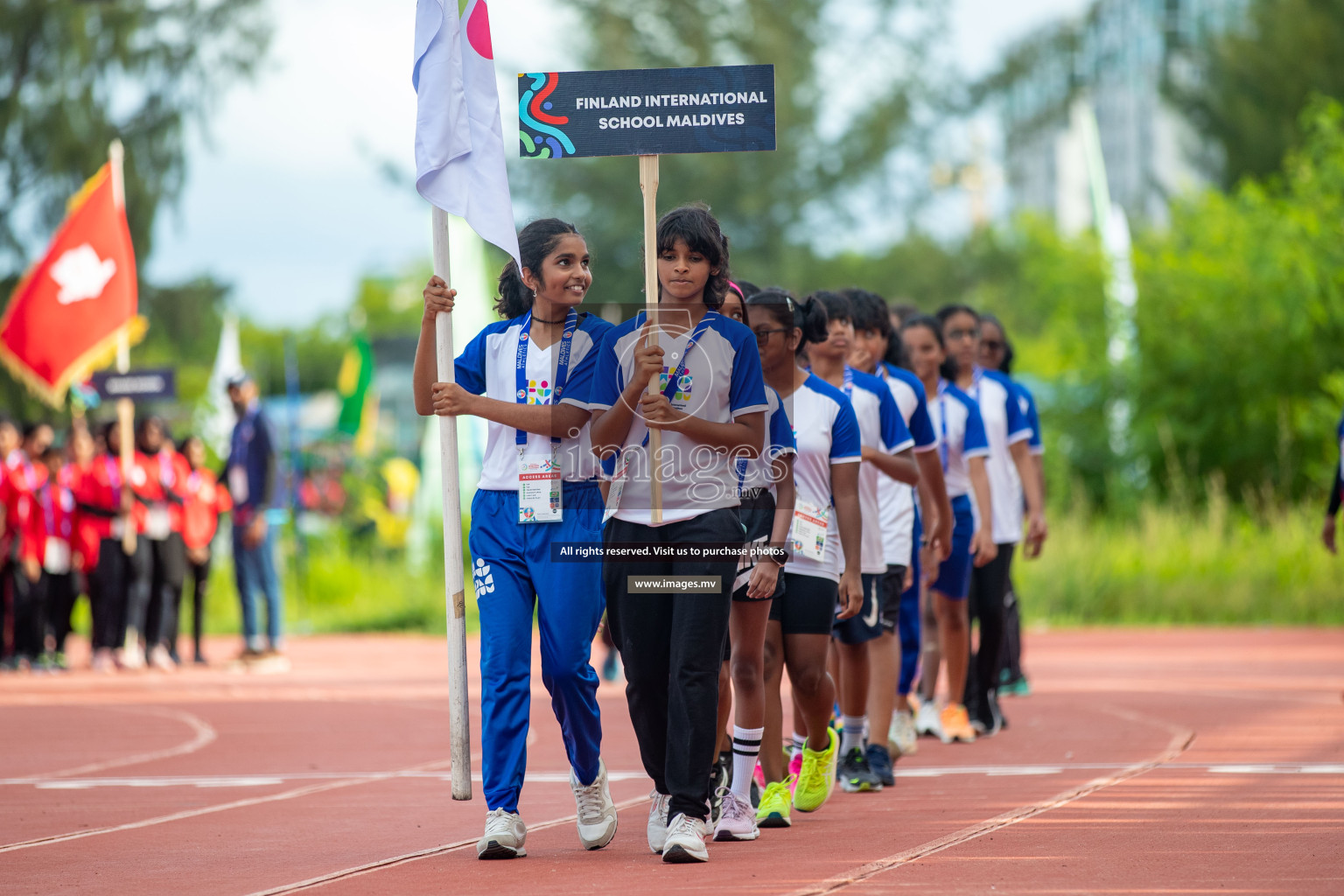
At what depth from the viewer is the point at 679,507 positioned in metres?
5.75

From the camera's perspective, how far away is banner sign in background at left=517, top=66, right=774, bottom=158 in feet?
20.1

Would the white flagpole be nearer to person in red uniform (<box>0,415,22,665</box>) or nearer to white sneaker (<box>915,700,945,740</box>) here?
white sneaker (<box>915,700,945,740</box>)

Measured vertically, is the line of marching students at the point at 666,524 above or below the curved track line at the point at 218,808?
above

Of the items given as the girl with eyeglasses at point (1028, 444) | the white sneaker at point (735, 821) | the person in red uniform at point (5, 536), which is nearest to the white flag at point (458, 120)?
the white sneaker at point (735, 821)

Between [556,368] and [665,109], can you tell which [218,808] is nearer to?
[556,368]

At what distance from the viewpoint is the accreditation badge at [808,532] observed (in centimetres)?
664

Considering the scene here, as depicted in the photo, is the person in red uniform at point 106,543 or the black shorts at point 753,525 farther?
the person in red uniform at point 106,543

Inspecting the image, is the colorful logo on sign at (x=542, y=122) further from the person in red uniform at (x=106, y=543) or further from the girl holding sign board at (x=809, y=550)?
the person in red uniform at (x=106, y=543)

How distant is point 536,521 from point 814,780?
194cm

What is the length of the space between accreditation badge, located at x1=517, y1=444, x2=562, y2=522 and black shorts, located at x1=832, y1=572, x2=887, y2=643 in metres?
1.93

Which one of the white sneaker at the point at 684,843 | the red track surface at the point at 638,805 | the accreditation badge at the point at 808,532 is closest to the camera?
the red track surface at the point at 638,805

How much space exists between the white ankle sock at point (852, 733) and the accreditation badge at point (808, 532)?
1227mm

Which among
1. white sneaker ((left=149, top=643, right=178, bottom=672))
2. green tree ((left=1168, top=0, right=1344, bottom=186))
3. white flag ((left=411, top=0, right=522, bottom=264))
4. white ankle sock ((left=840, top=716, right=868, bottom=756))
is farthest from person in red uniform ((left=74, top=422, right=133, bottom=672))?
green tree ((left=1168, top=0, right=1344, bottom=186))

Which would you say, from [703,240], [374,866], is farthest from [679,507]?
[374,866]
